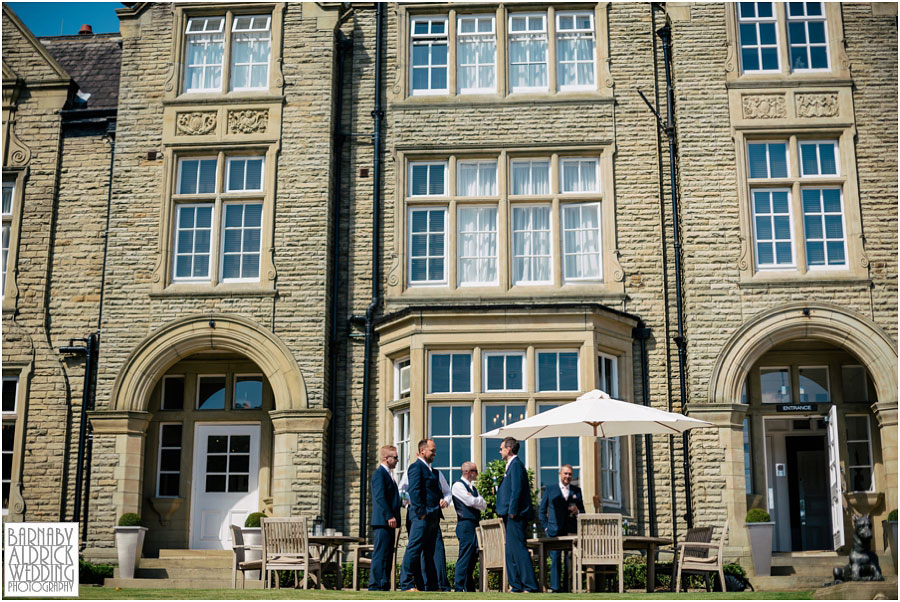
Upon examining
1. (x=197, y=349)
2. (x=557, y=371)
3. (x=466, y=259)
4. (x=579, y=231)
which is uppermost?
(x=579, y=231)

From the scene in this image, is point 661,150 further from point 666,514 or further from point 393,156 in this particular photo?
point 666,514

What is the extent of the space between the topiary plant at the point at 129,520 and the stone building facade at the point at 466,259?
36 cm

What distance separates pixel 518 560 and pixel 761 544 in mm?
6042

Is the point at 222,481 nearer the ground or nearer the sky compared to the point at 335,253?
nearer the ground

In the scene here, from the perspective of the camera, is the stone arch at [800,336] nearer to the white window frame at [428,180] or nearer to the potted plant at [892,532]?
the potted plant at [892,532]

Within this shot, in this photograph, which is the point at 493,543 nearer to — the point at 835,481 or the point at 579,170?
the point at 835,481

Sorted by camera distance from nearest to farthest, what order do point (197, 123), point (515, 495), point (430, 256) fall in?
point (515, 495)
point (430, 256)
point (197, 123)

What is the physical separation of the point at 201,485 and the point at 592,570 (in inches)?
316

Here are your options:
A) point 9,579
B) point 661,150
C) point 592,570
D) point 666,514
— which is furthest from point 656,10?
point 9,579

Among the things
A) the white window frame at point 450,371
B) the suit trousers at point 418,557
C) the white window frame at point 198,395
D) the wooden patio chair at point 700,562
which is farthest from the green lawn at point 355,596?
the white window frame at point 198,395

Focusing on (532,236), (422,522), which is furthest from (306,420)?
(422,522)

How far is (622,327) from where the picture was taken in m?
18.5

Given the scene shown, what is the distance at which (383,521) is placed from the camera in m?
12.9

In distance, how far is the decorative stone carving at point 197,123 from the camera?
19766 millimetres
